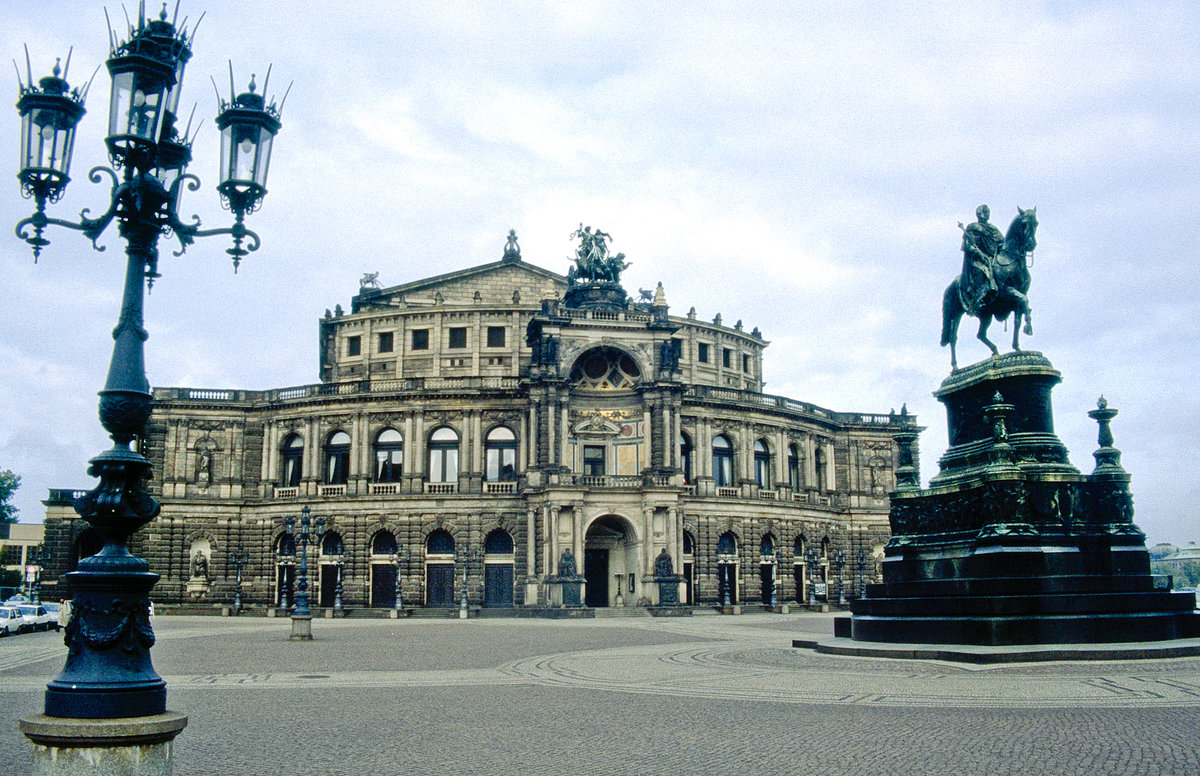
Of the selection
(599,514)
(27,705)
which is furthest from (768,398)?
(27,705)

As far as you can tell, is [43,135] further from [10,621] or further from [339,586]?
[339,586]

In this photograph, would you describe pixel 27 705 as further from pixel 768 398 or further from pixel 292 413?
pixel 768 398

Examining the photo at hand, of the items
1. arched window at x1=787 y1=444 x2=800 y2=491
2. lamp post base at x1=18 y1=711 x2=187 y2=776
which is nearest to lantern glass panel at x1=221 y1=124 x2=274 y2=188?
lamp post base at x1=18 y1=711 x2=187 y2=776

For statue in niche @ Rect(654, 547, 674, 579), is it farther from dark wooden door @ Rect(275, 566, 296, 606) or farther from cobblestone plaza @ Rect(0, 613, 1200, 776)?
cobblestone plaza @ Rect(0, 613, 1200, 776)

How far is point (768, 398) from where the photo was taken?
68.8 meters

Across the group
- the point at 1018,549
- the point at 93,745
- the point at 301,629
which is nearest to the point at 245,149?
the point at 93,745

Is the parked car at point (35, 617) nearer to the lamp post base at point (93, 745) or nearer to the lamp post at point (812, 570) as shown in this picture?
the lamp post base at point (93, 745)

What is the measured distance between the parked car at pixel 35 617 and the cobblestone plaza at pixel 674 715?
71.1ft

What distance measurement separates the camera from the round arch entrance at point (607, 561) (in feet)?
Answer: 201

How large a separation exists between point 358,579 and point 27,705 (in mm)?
47842

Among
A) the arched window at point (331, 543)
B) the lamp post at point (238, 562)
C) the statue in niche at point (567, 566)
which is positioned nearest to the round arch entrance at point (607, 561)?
the statue in niche at point (567, 566)

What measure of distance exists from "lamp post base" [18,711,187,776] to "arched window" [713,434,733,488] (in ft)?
195

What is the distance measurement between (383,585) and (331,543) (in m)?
4.26

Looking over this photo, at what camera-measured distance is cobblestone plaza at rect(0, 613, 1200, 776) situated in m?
10.1
